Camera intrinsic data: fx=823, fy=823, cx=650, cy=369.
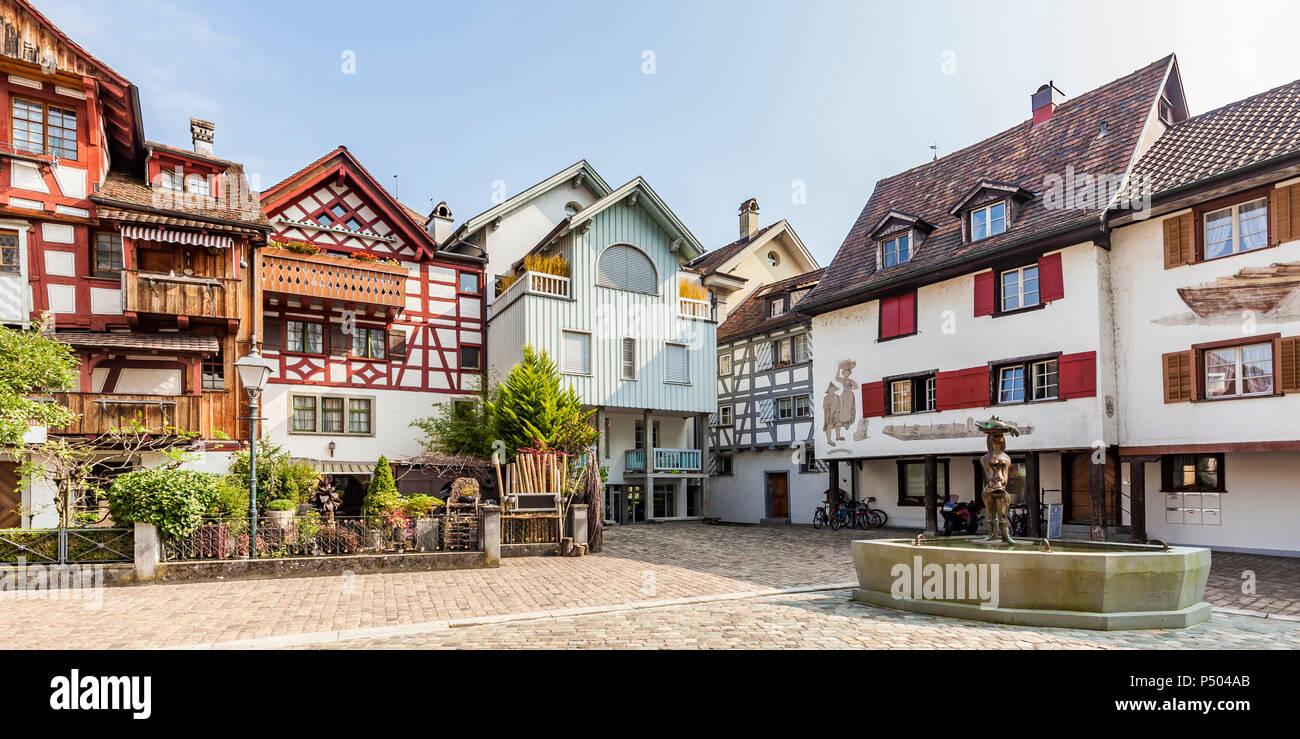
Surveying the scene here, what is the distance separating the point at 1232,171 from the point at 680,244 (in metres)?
17.3

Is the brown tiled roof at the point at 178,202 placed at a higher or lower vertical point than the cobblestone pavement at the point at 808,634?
higher

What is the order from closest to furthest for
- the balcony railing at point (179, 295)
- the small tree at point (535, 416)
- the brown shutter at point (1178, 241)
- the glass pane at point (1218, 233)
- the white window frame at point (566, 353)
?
1. the glass pane at point (1218, 233)
2. the brown shutter at point (1178, 241)
3. the balcony railing at point (179, 295)
4. the small tree at point (535, 416)
5. the white window frame at point (566, 353)

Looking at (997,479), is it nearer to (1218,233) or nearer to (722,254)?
(1218,233)

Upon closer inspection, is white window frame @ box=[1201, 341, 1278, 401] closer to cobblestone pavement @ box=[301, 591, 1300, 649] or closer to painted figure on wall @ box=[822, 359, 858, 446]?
cobblestone pavement @ box=[301, 591, 1300, 649]

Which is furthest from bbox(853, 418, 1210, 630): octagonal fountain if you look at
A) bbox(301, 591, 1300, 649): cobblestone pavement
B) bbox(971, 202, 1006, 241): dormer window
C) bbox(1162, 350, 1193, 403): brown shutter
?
bbox(971, 202, 1006, 241): dormer window

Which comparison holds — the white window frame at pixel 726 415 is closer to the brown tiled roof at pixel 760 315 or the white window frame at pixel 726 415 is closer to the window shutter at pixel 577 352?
the brown tiled roof at pixel 760 315

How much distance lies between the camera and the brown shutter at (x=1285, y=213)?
54.2 ft

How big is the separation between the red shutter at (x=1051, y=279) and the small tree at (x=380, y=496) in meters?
16.5

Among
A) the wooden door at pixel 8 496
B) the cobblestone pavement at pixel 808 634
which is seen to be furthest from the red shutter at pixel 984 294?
the wooden door at pixel 8 496

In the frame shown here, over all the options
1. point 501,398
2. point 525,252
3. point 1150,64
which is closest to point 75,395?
point 501,398

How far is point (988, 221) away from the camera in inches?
880

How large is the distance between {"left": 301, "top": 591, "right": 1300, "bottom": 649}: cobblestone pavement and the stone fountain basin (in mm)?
151
